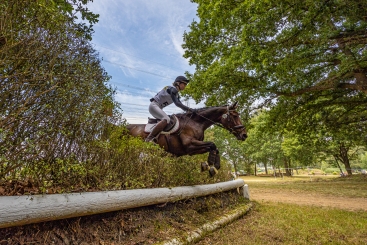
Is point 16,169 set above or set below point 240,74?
below

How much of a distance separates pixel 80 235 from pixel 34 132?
1.18 metres

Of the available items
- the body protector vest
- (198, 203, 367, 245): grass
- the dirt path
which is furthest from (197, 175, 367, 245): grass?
the body protector vest

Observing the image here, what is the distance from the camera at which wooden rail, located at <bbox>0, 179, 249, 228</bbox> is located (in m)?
1.72

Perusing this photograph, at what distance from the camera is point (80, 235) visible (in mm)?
2205

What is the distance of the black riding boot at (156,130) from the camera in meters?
4.64

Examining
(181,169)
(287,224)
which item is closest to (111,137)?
(181,169)

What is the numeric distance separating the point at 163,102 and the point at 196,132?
1058mm

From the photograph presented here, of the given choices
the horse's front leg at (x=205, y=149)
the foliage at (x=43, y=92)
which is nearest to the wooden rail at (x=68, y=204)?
the foliage at (x=43, y=92)

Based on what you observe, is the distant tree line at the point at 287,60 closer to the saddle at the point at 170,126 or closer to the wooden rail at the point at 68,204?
the saddle at the point at 170,126

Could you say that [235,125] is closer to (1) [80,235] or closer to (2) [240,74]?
(1) [80,235]

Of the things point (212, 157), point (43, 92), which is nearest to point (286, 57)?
point (212, 157)

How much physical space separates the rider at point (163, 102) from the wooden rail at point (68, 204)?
1677mm

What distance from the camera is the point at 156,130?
4656 millimetres

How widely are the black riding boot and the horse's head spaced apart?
1.47 metres
